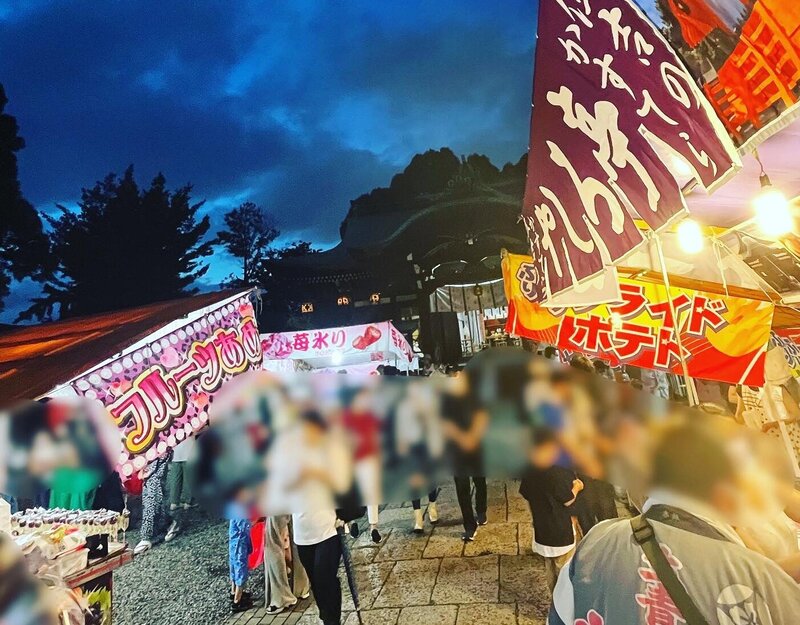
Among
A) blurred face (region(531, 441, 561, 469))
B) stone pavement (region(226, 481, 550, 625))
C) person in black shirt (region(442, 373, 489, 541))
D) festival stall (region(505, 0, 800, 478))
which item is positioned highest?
festival stall (region(505, 0, 800, 478))

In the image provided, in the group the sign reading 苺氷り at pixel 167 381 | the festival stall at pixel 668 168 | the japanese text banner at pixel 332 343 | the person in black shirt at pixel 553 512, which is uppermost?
the japanese text banner at pixel 332 343

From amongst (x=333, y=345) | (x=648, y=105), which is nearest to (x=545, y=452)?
(x=648, y=105)

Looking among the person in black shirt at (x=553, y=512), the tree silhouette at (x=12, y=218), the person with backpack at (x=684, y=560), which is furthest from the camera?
the tree silhouette at (x=12, y=218)

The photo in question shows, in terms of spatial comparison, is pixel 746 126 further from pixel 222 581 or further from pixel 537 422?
pixel 222 581

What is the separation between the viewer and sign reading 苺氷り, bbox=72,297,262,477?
7.57ft

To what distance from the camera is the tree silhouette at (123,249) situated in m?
16.8

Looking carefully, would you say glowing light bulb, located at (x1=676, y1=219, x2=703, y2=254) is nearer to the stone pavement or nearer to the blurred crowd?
the blurred crowd

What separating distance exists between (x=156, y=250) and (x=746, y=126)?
21763 millimetres

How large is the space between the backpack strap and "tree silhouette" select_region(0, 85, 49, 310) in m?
18.1

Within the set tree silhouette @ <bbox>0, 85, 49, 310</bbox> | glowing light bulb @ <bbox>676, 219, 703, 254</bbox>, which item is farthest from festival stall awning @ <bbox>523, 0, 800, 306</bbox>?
tree silhouette @ <bbox>0, 85, 49, 310</bbox>

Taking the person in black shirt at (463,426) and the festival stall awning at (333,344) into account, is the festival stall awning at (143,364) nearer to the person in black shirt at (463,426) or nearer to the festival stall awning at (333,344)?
the person in black shirt at (463,426)

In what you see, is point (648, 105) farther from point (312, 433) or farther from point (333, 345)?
point (333, 345)

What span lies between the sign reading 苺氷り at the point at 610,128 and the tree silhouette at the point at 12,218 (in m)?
17.0

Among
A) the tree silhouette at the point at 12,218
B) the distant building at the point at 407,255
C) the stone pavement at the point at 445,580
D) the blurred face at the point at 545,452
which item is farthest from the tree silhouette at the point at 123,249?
the blurred face at the point at 545,452
